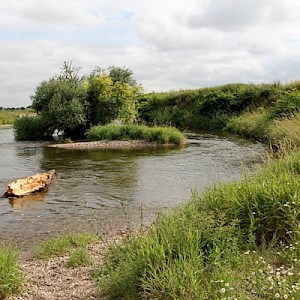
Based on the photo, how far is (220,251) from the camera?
4.92m

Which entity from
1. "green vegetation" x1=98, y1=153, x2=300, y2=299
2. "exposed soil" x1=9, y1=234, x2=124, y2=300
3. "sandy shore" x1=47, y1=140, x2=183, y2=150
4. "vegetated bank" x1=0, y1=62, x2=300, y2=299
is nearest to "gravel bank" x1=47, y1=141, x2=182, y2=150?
"sandy shore" x1=47, y1=140, x2=183, y2=150

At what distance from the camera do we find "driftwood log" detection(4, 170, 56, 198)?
12353mm

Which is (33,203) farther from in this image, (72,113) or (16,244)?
(72,113)

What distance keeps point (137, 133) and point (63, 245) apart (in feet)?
76.5

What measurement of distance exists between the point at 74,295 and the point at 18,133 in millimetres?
A: 32250

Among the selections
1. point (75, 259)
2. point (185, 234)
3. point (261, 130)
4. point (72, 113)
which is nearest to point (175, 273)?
point (185, 234)

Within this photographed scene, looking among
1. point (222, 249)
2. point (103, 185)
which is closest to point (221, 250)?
point (222, 249)

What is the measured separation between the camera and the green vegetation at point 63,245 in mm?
6699

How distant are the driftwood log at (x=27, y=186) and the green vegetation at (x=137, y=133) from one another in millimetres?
14504

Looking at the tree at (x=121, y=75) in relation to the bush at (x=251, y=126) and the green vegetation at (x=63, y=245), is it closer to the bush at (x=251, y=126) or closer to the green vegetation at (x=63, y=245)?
the bush at (x=251, y=126)

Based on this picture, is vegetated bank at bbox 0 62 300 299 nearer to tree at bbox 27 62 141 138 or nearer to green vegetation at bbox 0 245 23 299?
green vegetation at bbox 0 245 23 299

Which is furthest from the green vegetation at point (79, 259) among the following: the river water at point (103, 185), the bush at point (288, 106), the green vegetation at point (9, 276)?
the bush at point (288, 106)

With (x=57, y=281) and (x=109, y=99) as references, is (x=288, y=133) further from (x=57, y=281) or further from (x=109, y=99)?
(x=109, y=99)

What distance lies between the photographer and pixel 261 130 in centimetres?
2856
